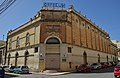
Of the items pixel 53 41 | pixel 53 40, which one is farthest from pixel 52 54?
pixel 53 40

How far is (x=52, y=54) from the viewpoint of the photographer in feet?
104

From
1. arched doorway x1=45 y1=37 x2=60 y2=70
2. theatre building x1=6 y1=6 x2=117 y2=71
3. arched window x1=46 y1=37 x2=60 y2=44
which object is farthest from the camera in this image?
arched window x1=46 y1=37 x2=60 y2=44

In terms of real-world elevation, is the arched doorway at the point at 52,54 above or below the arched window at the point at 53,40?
below

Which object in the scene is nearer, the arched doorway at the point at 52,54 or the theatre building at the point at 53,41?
the arched doorway at the point at 52,54

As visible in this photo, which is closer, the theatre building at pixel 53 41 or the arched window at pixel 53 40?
the theatre building at pixel 53 41

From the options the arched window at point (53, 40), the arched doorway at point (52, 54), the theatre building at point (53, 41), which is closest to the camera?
the arched doorway at point (52, 54)

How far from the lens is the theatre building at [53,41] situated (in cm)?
3164

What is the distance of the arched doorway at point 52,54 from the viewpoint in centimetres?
3119

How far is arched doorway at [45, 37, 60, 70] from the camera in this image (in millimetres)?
31188

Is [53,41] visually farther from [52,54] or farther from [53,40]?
[52,54]

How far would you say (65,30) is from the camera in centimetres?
3331

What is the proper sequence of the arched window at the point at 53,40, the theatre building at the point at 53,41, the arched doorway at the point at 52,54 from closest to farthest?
the arched doorway at the point at 52,54, the theatre building at the point at 53,41, the arched window at the point at 53,40

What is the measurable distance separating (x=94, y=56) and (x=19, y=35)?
2175cm

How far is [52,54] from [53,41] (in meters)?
2.71
